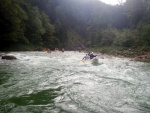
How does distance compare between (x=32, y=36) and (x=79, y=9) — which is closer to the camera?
(x=32, y=36)

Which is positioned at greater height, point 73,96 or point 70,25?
point 70,25

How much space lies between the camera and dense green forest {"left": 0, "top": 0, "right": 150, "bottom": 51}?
42.6m

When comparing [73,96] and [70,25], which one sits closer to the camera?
[73,96]

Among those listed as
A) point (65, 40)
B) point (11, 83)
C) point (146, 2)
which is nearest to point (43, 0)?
point (65, 40)

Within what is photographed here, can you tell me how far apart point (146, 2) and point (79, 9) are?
6397cm

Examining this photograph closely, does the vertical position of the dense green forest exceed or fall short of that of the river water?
it exceeds it

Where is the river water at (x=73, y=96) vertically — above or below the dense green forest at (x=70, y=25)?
below

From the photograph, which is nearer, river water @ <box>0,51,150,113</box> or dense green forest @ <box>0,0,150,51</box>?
river water @ <box>0,51,150,113</box>

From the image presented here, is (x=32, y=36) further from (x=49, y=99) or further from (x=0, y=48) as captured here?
(x=49, y=99)

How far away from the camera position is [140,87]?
1048 centimetres

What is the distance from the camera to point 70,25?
103 metres

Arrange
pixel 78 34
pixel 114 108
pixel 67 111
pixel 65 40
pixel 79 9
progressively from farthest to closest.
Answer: pixel 79 9
pixel 78 34
pixel 65 40
pixel 114 108
pixel 67 111

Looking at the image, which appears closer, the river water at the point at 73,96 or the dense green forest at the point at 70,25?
the river water at the point at 73,96

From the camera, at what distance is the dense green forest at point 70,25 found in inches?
1678
